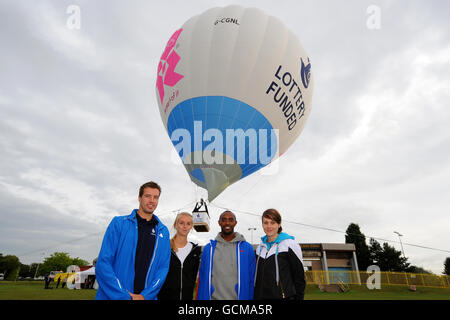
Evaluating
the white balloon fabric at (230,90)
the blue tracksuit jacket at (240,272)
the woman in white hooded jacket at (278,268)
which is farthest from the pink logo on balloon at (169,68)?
the woman in white hooded jacket at (278,268)

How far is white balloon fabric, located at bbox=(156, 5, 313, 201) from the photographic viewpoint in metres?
10.1

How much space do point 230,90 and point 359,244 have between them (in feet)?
158

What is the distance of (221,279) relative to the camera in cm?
378

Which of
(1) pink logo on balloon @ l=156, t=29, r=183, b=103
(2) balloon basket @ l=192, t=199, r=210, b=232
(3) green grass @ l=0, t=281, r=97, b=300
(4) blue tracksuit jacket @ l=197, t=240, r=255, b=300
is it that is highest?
(1) pink logo on balloon @ l=156, t=29, r=183, b=103

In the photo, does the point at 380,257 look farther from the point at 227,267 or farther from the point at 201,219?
the point at 227,267

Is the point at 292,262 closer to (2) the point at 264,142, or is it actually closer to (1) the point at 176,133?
(2) the point at 264,142

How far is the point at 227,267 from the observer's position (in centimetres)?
382

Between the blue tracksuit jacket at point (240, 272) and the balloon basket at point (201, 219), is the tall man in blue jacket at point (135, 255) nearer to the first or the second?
the blue tracksuit jacket at point (240, 272)

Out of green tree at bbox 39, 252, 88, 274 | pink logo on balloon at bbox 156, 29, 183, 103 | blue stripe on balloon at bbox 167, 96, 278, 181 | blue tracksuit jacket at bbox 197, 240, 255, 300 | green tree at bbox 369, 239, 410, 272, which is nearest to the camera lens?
blue tracksuit jacket at bbox 197, 240, 255, 300

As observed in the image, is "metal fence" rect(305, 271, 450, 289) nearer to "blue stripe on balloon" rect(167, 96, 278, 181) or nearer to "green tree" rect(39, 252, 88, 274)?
"blue stripe on balloon" rect(167, 96, 278, 181)

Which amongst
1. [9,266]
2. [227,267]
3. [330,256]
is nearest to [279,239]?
[227,267]

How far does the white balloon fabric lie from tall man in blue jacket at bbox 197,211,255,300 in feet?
20.7

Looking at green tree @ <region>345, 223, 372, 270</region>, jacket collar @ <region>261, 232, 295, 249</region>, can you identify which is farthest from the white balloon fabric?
green tree @ <region>345, 223, 372, 270</region>

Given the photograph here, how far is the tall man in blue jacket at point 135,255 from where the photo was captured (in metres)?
2.93
